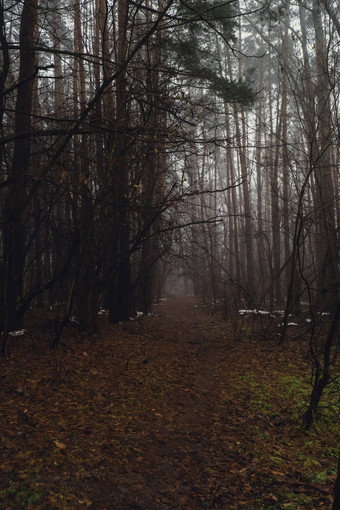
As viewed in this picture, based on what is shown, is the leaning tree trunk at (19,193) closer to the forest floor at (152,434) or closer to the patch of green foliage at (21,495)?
the forest floor at (152,434)

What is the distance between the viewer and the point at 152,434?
4.66m

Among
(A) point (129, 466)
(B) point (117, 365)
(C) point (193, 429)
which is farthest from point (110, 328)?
(A) point (129, 466)

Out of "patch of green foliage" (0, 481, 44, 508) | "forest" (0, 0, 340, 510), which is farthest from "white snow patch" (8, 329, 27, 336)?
"patch of green foliage" (0, 481, 44, 508)

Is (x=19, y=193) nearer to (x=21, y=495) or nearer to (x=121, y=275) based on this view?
(x=121, y=275)

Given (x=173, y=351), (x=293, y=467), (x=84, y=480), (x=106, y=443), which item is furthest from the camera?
(x=173, y=351)

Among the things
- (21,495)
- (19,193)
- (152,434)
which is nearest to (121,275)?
(19,193)

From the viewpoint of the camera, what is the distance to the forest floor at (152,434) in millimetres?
3398

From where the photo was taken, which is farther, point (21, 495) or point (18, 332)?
point (18, 332)

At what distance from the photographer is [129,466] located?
3.85 metres

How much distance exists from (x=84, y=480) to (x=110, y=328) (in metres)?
7.17

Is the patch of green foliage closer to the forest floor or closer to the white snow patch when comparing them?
the forest floor

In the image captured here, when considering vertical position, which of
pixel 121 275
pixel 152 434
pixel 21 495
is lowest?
pixel 152 434

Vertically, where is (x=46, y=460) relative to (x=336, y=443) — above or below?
above

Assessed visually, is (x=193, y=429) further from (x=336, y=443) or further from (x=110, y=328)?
(x=110, y=328)
